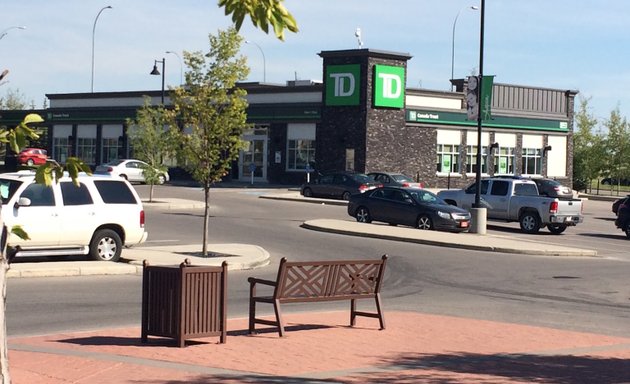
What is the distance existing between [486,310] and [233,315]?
14.2 feet

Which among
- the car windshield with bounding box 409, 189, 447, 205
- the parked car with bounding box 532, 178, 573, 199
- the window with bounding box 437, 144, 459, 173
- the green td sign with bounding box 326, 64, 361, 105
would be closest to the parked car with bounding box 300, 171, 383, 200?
the parked car with bounding box 532, 178, 573, 199

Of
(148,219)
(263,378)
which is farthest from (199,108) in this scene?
(263,378)

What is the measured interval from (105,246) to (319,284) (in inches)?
375

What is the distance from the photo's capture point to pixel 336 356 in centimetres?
1223

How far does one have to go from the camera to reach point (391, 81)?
65250mm

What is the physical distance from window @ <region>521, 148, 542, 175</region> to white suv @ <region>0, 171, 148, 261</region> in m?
55.8

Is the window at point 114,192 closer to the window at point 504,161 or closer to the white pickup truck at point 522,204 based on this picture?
the white pickup truck at point 522,204

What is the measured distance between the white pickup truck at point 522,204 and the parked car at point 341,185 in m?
11.4

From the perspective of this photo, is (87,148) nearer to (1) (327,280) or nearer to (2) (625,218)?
(2) (625,218)

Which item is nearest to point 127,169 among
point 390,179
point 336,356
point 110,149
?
point 390,179

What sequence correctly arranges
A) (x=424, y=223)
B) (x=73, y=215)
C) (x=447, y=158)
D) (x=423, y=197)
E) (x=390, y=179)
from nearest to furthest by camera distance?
(x=73, y=215) → (x=424, y=223) → (x=423, y=197) → (x=390, y=179) → (x=447, y=158)

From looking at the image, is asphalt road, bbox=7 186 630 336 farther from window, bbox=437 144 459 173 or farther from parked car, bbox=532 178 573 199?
window, bbox=437 144 459 173

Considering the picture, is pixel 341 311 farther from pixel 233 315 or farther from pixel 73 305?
pixel 73 305

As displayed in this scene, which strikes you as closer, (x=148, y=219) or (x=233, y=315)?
(x=233, y=315)
